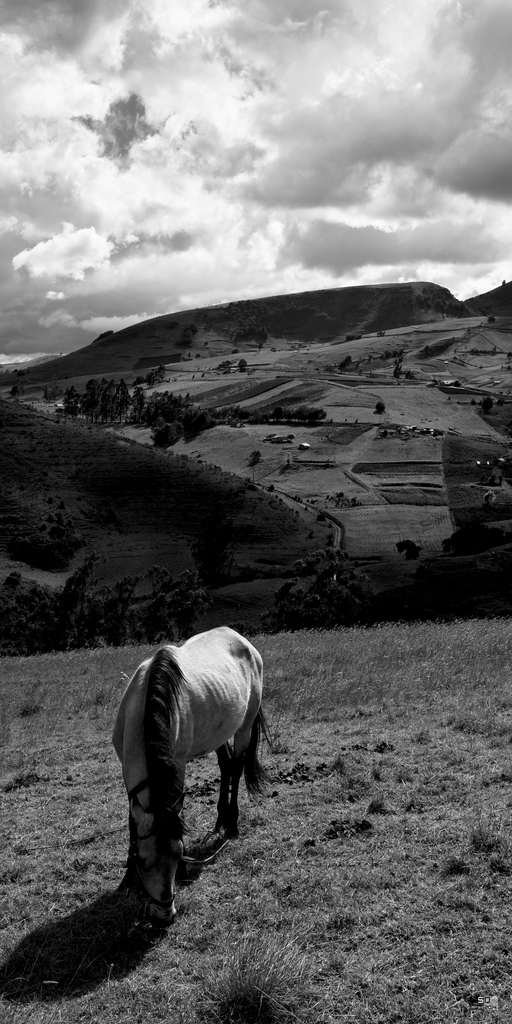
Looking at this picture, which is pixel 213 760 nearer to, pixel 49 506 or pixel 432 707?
pixel 432 707

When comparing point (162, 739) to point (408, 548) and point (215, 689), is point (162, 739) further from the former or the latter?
point (408, 548)

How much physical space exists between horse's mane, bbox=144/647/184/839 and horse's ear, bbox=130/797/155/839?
0.05 m

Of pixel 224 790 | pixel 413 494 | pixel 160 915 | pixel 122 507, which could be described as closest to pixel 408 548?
pixel 413 494

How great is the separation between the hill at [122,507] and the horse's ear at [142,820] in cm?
7299

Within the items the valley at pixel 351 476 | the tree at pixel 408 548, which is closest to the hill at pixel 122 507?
the valley at pixel 351 476

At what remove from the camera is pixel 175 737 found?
702 cm

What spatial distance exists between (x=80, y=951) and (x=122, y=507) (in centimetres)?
10751

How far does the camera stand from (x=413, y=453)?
5571 inches

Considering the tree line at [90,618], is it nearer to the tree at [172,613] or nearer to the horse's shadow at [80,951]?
the tree at [172,613]

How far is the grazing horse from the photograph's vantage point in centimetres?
609

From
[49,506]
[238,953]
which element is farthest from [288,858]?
[49,506]

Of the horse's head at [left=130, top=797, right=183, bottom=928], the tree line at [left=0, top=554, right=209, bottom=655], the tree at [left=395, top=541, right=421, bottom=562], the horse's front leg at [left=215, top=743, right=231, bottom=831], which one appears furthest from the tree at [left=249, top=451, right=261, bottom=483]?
the horse's head at [left=130, top=797, right=183, bottom=928]

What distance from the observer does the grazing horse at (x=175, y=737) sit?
609 cm

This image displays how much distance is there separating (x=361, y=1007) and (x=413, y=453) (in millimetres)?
140935
